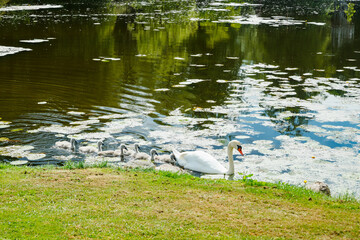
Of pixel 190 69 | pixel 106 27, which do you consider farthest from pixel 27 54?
pixel 106 27

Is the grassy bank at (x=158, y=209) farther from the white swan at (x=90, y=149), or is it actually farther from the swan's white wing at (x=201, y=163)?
the white swan at (x=90, y=149)

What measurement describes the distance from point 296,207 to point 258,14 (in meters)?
43.6

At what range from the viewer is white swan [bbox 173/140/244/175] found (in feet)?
33.9

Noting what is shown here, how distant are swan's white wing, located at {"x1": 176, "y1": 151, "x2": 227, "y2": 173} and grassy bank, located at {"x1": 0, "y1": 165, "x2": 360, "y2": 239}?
1.31 metres

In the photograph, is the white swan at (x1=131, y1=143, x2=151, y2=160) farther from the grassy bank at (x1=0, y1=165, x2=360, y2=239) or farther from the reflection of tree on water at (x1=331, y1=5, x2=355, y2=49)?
the reflection of tree on water at (x1=331, y1=5, x2=355, y2=49)

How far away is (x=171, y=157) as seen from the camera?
36.4 feet

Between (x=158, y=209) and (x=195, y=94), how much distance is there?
10260 mm

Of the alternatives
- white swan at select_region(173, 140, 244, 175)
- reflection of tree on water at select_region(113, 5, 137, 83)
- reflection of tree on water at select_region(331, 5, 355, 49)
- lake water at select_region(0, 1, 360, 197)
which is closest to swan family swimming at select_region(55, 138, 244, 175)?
white swan at select_region(173, 140, 244, 175)

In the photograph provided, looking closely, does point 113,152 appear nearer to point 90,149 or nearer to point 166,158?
point 90,149

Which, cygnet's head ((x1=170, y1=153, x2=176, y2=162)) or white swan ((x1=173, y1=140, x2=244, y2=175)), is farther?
cygnet's head ((x1=170, y1=153, x2=176, y2=162))

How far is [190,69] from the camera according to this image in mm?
21234

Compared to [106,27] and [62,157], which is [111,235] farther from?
[106,27]

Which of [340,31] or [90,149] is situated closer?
[90,149]

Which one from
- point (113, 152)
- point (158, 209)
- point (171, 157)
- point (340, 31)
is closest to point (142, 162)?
point (171, 157)
